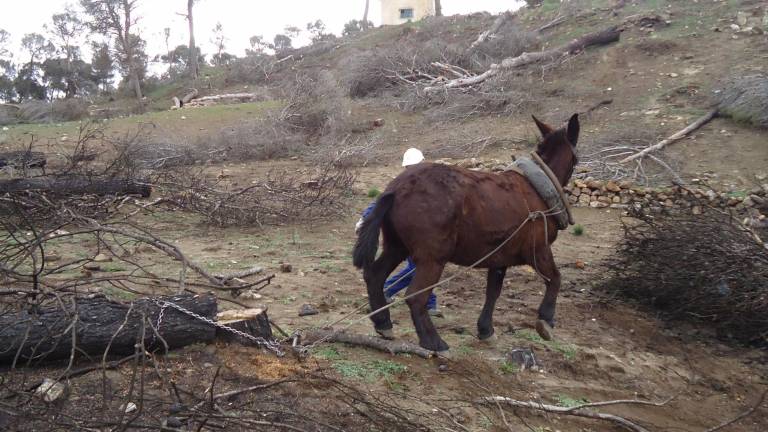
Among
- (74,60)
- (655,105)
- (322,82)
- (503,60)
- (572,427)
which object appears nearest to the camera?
(572,427)

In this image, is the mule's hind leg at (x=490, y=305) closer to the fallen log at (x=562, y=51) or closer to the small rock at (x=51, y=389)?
the small rock at (x=51, y=389)

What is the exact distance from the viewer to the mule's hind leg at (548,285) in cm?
526

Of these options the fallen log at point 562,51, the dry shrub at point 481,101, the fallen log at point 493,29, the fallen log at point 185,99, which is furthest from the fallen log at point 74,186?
the fallen log at point 185,99

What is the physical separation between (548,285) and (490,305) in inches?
20.4

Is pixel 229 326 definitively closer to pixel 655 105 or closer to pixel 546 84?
pixel 655 105

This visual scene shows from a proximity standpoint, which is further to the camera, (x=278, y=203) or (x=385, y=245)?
(x=278, y=203)

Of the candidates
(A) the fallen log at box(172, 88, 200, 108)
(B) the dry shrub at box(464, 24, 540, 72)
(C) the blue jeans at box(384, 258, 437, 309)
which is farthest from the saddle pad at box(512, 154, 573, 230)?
(A) the fallen log at box(172, 88, 200, 108)

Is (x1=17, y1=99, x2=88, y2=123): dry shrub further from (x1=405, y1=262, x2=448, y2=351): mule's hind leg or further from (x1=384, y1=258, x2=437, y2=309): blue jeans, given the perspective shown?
(x1=405, y1=262, x2=448, y2=351): mule's hind leg

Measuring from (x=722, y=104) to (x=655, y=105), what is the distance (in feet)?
5.13

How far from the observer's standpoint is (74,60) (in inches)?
1409

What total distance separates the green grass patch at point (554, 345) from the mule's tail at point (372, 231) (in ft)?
5.57

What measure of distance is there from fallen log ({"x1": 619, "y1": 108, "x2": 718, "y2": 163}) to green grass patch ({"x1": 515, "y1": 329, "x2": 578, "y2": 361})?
7016 millimetres

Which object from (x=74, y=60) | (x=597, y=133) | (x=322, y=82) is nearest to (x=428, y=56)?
(x=322, y=82)

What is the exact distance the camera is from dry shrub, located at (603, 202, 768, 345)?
5391mm
